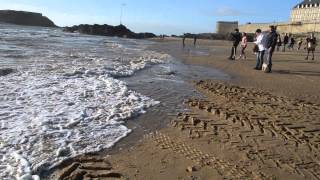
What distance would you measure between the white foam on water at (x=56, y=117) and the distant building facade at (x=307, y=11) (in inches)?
3745

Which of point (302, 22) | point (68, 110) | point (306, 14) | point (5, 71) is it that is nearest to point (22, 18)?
point (306, 14)

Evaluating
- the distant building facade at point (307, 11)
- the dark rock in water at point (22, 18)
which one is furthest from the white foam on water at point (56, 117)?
the dark rock in water at point (22, 18)

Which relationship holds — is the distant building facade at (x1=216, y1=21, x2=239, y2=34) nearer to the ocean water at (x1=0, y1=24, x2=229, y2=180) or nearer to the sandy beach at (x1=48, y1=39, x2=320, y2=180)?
the ocean water at (x1=0, y1=24, x2=229, y2=180)

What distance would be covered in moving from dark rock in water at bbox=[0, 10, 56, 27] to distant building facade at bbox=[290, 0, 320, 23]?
367ft

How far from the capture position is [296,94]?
1057cm

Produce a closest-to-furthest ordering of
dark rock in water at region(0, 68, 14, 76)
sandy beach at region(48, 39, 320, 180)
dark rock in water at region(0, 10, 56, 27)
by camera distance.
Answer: sandy beach at region(48, 39, 320, 180)
dark rock in water at region(0, 68, 14, 76)
dark rock in water at region(0, 10, 56, 27)

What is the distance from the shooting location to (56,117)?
702 cm

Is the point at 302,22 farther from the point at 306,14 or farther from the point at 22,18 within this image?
the point at 22,18

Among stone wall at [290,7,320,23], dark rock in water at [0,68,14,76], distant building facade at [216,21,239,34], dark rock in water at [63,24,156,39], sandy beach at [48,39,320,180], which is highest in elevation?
stone wall at [290,7,320,23]

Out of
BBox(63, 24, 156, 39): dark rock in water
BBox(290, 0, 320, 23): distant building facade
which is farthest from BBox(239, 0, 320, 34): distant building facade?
BBox(63, 24, 156, 39): dark rock in water

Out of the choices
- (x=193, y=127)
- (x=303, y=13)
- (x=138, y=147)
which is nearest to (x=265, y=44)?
(x=193, y=127)

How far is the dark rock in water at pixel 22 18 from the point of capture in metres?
173

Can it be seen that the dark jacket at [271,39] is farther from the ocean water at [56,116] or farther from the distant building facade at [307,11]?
the distant building facade at [307,11]

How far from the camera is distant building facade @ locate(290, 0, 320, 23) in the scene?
10131 centimetres
